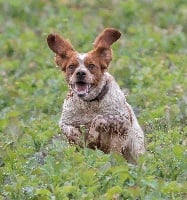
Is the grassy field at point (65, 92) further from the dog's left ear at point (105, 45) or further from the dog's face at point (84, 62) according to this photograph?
the dog's left ear at point (105, 45)

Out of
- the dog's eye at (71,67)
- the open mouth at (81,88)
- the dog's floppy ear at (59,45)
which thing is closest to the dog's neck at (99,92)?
the open mouth at (81,88)

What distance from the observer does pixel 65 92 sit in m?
11.6

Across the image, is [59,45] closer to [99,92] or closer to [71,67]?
[71,67]

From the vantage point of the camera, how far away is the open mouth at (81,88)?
8.61 meters

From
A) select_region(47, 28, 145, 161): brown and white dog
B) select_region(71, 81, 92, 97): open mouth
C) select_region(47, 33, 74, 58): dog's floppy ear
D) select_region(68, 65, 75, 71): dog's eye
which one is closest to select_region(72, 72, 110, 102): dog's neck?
select_region(47, 28, 145, 161): brown and white dog

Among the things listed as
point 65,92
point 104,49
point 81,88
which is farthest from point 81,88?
point 65,92

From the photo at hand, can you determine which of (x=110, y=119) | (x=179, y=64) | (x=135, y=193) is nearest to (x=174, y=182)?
(x=135, y=193)

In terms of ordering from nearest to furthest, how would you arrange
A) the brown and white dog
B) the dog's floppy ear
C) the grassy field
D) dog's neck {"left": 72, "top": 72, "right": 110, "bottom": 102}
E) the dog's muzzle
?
the grassy field
the dog's muzzle
the brown and white dog
dog's neck {"left": 72, "top": 72, "right": 110, "bottom": 102}
the dog's floppy ear

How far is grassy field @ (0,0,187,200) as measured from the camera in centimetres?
810

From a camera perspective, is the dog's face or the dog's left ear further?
the dog's left ear

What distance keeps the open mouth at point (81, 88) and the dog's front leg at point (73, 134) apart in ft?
0.94

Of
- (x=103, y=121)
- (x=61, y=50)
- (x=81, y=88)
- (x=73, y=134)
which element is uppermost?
A: (x=61, y=50)

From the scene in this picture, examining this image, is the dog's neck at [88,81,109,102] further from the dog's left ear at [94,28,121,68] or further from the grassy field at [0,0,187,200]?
the grassy field at [0,0,187,200]

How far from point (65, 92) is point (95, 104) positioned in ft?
9.00
